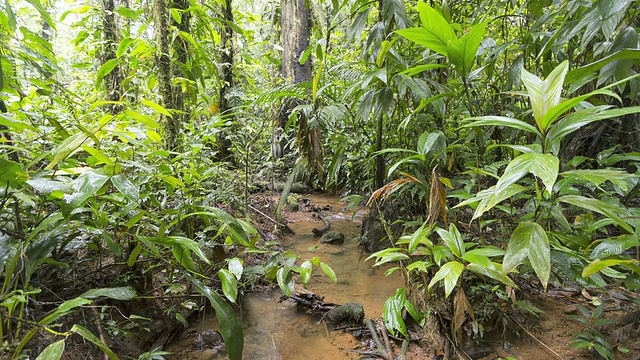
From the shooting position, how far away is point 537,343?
146 centimetres

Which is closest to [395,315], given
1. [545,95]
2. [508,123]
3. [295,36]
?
[508,123]

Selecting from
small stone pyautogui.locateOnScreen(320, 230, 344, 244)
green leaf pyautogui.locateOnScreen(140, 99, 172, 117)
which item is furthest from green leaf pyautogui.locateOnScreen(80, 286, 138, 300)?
small stone pyautogui.locateOnScreen(320, 230, 344, 244)

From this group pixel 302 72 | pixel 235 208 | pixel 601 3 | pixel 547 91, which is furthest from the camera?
pixel 302 72

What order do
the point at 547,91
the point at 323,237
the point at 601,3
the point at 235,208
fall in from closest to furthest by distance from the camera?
the point at 547,91
the point at 601,3
the point at 235,208
the point at 323,237

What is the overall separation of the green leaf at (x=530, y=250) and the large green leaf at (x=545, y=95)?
304mm

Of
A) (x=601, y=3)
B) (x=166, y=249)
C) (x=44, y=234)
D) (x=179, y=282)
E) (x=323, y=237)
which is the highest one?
(x=601, y=3)

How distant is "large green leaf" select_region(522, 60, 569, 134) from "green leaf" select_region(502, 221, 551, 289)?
12.0 inches

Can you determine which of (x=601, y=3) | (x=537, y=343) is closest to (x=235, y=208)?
(x=537, y=343)

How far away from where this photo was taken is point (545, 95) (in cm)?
93

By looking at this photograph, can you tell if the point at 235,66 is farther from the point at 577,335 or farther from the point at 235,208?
the point at 577,335

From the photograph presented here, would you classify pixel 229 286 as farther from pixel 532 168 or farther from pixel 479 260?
A: pixel 532 168

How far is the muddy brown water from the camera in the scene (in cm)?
175

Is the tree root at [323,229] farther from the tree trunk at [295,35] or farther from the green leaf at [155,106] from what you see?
the tree trunk at [295,35]

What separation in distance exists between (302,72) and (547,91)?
5308 mm
